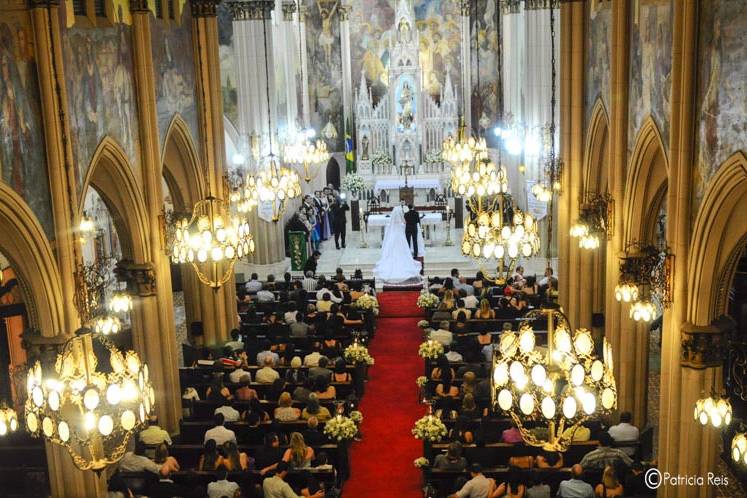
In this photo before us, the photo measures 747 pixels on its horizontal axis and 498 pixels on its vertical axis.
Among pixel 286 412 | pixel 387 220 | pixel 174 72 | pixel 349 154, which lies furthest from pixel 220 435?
pixel 349 154

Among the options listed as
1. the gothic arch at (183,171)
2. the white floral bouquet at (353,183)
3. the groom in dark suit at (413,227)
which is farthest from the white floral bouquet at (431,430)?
the white floral bouquet at (353,183)

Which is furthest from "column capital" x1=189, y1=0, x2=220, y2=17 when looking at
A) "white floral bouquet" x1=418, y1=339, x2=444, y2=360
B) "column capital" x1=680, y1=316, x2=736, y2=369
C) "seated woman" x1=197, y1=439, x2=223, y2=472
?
"column capital" x1=680, y1=316, x2=736, y2=369

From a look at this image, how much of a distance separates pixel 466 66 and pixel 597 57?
72.0 feet

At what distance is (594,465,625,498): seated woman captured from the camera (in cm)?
1380

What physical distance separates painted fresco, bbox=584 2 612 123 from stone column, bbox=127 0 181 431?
9.97 meters

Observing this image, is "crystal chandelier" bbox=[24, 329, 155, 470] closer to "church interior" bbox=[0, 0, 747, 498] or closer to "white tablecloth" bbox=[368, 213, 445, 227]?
"church interior" bbox=[0, 0, 747, 498]

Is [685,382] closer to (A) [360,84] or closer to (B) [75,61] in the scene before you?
(B) [75,61]

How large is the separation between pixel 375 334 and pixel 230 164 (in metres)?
11.0

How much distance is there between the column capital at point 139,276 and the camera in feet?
60.5

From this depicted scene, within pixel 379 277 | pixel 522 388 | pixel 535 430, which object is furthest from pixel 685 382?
pixel 379 277

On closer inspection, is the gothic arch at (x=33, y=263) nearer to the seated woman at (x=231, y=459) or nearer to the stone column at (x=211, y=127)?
the seated woman at (x=231, y=459)

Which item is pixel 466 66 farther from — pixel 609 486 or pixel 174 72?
pixel 609 486

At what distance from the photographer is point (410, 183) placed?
135 ft

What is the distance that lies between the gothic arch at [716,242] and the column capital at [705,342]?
131mm
